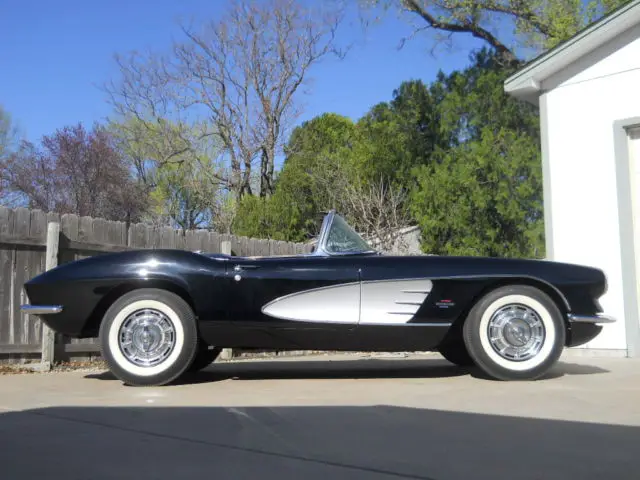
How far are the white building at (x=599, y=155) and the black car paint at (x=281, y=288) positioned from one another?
2.69 meters

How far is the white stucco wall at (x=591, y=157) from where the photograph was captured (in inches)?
294

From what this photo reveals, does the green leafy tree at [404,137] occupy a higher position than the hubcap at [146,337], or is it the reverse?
the green leafy tree at [404,137]

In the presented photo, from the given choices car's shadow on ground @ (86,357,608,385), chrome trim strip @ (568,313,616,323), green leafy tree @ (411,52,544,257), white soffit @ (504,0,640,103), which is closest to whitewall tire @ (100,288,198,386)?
car's shadow on ground @ (86,357,608,385)

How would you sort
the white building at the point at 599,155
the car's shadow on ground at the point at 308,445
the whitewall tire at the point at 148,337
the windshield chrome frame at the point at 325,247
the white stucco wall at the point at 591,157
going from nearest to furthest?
the car's shadow on ground at the point at 308,445 < the whitewall tire at the point at 148,337 < the windshield chrome frame at the point at 325,247 < the white building at the point at 599,155 < the white stucco wall at the point at 591,157

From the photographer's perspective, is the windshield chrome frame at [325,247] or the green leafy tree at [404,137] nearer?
the windshield chrome frame at [325,247]

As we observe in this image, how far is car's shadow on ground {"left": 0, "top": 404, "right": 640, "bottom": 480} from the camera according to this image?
8.11 ft

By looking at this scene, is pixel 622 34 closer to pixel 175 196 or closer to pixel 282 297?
pixel 282 297

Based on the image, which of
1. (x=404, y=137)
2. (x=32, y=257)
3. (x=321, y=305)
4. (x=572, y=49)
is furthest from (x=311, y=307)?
(x=404, y=137)

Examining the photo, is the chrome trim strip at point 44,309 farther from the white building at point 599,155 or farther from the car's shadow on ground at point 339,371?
the white building at point 599,155

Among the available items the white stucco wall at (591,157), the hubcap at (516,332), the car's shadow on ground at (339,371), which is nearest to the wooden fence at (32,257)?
the car's shadow on ground at (339,371)

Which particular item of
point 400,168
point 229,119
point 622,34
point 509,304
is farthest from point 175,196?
point 509,304

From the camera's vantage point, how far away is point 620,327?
727 centimetres

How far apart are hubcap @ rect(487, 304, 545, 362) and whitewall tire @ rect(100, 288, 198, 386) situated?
223 centimetres

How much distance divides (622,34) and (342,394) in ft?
19.2
